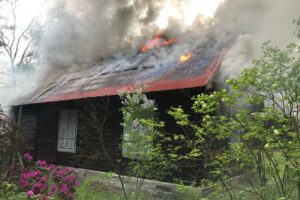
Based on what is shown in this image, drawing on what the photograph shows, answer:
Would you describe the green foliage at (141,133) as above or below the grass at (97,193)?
above

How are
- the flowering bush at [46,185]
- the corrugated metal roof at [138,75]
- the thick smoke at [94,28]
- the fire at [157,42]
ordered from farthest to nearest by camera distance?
the thick smoke at [94,28], the fire at [157,42], the corrugated metal roof at [138,75], the flowering bush at [46,185]

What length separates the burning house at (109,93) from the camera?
8.66 metres

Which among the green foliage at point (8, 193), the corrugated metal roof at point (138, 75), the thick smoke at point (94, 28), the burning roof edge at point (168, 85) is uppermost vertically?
the thick smoke at point (94, 28)

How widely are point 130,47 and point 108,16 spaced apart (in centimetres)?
210

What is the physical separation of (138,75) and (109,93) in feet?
4.23

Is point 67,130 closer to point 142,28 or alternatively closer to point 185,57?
point 142,28

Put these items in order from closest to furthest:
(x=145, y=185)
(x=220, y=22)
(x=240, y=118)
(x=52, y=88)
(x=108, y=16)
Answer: (x=240, y=118) → (x=145, y=185) → (x=220, y=22) → (x=52, y=88) → (x=108, y=16)

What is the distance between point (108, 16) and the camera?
14.8 meters

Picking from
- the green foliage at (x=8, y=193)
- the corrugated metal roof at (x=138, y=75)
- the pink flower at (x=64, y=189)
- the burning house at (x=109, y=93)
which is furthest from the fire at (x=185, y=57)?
the green foliage at (x=8, y=193)

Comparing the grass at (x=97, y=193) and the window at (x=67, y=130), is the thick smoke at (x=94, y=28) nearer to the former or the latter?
the window at (x=67, y=130)

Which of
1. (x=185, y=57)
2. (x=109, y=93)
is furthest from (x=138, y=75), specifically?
(x=185, y=57)

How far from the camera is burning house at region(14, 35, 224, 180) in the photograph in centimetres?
866

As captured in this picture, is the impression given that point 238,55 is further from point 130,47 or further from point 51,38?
point 51,38

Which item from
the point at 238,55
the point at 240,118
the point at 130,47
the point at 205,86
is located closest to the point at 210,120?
the point at 240,118
